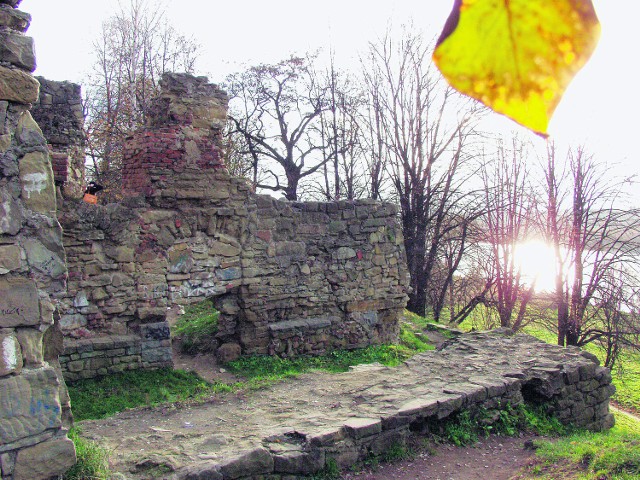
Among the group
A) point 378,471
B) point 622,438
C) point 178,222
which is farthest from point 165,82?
point 622,438

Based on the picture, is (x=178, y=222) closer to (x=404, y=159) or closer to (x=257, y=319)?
(x=257, y=319)

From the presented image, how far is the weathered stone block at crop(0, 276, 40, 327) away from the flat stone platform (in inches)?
73.4

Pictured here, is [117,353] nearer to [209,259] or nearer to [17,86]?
[209,259]

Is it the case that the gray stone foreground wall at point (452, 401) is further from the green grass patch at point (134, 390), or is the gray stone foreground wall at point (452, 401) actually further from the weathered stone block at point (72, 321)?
the weathered stone block at point (72, 321)

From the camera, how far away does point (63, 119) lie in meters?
9.23

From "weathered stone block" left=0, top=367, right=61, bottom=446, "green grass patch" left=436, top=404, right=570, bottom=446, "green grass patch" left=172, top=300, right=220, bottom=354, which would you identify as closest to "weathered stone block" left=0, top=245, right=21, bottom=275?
"weathered stone block" left=0, top=367, right=61, bottom=446

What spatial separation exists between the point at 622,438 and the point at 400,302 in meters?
4.92

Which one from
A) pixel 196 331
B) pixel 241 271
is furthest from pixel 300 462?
pixel 196 331

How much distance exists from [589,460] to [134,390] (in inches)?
212

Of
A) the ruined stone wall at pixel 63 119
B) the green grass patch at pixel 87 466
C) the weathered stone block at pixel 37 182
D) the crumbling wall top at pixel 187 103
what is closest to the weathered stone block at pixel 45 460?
the green grass patch at pixel 87 466

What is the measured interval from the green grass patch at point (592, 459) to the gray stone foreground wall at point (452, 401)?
104cm

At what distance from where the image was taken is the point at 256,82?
21.0m

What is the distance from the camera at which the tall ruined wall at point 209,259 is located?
25.8 feet

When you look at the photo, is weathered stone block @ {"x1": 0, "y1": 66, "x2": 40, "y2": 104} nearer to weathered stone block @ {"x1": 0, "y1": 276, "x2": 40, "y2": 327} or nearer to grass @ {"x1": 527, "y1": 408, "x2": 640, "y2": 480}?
weathered stone block @ {"x1": 0, "y1": 276, "x2": 40, "y2": 327}
